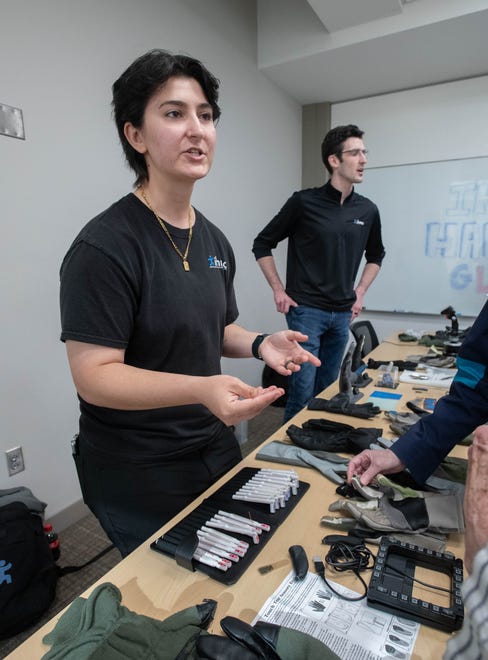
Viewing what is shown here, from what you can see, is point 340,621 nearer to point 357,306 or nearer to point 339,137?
point 357,306

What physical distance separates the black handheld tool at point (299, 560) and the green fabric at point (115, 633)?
21cm

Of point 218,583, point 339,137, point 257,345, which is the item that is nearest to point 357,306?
point 339,137

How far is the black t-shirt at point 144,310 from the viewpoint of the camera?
84cm

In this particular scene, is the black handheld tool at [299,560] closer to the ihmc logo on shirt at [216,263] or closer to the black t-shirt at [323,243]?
the ihmc logo on shirt at [216,263]

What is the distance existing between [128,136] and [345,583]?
1.10 meters

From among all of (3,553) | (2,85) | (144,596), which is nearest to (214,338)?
(144,596)

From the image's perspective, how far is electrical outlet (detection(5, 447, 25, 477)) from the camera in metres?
1.85

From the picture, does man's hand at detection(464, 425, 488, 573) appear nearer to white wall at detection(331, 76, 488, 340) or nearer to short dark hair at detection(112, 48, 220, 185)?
short dark hair at detection(112, 48, 220, 185)

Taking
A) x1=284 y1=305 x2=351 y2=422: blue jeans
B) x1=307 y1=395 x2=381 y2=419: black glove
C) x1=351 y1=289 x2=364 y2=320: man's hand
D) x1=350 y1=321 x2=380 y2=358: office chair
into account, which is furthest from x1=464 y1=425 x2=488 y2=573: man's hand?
x1=350 y1=321 x2=380 y2=358: office chair

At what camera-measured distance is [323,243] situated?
2.45m

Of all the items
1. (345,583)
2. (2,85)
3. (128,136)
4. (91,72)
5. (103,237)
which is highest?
(91,72)

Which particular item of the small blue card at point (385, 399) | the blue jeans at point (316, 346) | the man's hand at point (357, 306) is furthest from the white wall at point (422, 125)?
the small blue card at point (385, 399)

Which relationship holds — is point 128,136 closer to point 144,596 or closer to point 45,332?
point 144,596

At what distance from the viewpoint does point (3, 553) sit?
151 centimetres
